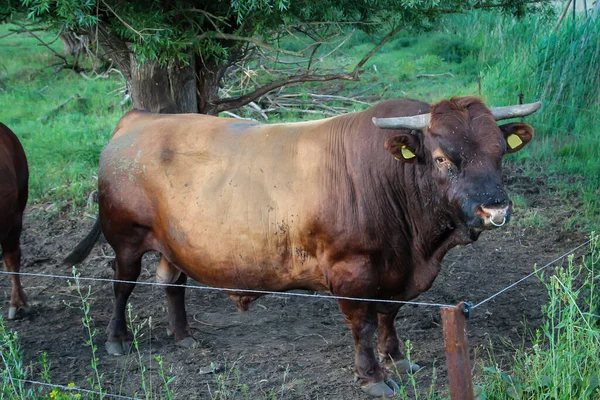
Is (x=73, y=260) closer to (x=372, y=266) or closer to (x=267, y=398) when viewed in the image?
(x=267, y=398)

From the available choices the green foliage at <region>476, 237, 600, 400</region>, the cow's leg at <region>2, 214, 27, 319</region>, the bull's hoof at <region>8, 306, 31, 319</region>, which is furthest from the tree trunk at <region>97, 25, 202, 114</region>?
the green foliage at <region>476, 237, 600, 400</region>

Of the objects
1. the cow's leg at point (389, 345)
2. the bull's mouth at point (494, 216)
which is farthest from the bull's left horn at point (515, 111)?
the cow's leg at point (389, 345)

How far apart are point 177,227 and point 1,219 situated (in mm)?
1674

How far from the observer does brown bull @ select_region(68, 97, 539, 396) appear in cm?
431

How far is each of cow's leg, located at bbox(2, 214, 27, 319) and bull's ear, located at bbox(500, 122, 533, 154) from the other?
4096mm

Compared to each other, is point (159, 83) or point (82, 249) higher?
point (159, 83)

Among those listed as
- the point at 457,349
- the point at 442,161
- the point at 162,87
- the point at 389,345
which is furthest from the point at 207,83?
the point at 457,349

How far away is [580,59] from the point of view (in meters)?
9.43

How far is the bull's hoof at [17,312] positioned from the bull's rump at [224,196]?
4.40 ft

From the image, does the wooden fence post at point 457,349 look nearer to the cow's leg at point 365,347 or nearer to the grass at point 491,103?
the grass at point 491,103

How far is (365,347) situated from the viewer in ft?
15.6

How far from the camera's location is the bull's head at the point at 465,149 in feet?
13.3

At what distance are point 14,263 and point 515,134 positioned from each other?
4.32 metres

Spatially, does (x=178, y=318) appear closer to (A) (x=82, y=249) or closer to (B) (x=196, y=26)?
(A) (x=82, y=249)
